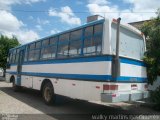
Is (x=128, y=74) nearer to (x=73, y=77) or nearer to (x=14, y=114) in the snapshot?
(x=73, y=77)

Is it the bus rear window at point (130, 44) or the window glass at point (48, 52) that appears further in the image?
the window glass at point (48, 52)

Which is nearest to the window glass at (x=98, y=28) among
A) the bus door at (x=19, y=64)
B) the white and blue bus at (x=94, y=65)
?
the white and blue bus at (x=94, y=65)

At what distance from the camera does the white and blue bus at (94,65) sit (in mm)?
7414

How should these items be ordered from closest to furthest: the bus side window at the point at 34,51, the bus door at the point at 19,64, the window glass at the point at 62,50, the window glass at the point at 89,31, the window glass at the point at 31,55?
the window glass at the point at 89,31, the window glass at the point at 62,50, the bus side window at the point at 34,51, the window glass at the point at 31,55, the bus door at the point at 19,64

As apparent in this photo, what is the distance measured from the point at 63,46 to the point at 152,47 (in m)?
3.70

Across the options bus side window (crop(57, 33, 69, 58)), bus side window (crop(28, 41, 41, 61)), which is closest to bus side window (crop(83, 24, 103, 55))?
bus side window (crop(57, 33, 69, 58))

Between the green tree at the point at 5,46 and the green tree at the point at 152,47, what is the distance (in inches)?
965

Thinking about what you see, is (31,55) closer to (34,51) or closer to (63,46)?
(34,51)

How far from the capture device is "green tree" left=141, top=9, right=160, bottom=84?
9334 mm

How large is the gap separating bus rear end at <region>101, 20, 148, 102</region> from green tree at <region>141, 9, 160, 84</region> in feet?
1.00

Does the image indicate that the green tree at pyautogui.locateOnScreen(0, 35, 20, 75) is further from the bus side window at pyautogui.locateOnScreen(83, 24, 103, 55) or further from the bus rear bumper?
the bus rear bumper

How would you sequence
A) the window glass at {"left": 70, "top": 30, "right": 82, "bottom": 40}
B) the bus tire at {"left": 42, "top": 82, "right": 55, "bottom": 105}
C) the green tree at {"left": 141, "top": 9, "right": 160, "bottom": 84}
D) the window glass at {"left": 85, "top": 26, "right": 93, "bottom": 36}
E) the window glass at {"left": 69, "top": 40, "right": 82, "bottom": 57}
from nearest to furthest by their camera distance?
1. the window glass at {"left": 85, "top": 26, "right": 93, "bottom": 36}
2. the window glass at {"left": 69, "top": 40, "right": 82, "bottom": 57}
3. the window glass at {"left": 70, "top": 30, "right": 82, "bottom": 40}
4. the green tree at {"left": 141, "top": 9, "right": 160, "bottom": 84}
5. the bus tire at {"left": 42, "top": 82, "right": 55, "bottom": 105}

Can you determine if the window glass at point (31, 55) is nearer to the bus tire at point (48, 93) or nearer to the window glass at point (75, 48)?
the bus tire at point (48, 93)

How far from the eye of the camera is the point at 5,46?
1307 inches
